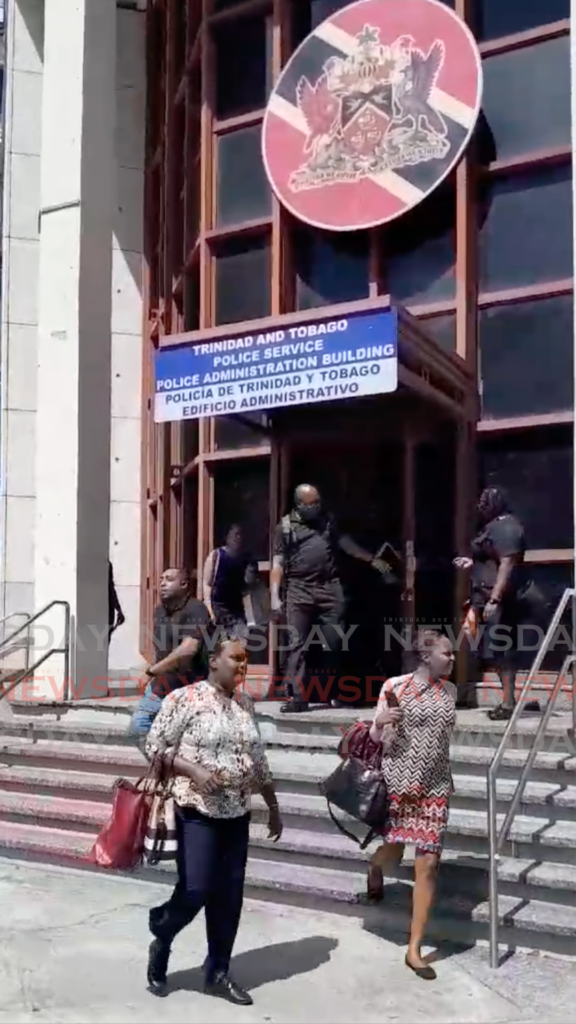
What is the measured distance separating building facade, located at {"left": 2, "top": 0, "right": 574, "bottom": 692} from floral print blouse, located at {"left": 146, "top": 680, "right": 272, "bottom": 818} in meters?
3.66

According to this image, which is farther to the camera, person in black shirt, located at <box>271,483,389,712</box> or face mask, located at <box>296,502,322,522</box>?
face mask, located at <box>296,502,322,522</box>

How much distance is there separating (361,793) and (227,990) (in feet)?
3.49

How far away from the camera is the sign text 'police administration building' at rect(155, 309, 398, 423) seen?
757 cm

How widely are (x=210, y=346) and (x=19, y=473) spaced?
239 inches

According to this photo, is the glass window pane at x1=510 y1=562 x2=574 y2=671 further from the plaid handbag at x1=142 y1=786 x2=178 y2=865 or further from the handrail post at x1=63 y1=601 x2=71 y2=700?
the plaid handbag at x1=142 y1=786 x2=178 y2=865

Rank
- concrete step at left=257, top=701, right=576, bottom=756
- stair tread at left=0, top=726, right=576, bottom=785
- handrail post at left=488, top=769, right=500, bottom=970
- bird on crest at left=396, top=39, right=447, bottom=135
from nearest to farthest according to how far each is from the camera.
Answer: handrail post at left=488, top=769, right=500, bottom=970 < stair tread at left=0, top=726, right=576, bottom=785 < concrete step at left=257, top=701, right=576, bottom=756 < bird on crest at left=396, top=39, right=447, bottom=135

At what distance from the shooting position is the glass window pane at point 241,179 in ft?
34.3

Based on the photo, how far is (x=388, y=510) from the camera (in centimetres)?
912

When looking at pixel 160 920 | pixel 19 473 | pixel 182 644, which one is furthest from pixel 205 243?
pixel 160 920

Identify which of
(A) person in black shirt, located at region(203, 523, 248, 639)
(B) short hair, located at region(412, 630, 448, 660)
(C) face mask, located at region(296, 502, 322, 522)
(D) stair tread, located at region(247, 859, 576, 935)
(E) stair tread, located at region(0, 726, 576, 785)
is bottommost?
(D) stair tread, located at region(247, 859, 576, 935)

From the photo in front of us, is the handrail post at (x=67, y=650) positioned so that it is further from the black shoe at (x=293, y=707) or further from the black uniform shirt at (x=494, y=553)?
the black uniform shirt at (x=494, y=553)

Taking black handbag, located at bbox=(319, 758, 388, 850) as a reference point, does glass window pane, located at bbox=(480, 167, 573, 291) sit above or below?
above

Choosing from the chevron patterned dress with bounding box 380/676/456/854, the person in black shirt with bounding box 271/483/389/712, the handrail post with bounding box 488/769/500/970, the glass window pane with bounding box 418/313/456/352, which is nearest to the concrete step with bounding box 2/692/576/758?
the person in black shirt with bounding box 271/483/389/712

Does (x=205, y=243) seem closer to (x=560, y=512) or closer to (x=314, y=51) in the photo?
(x=314, y=51)
